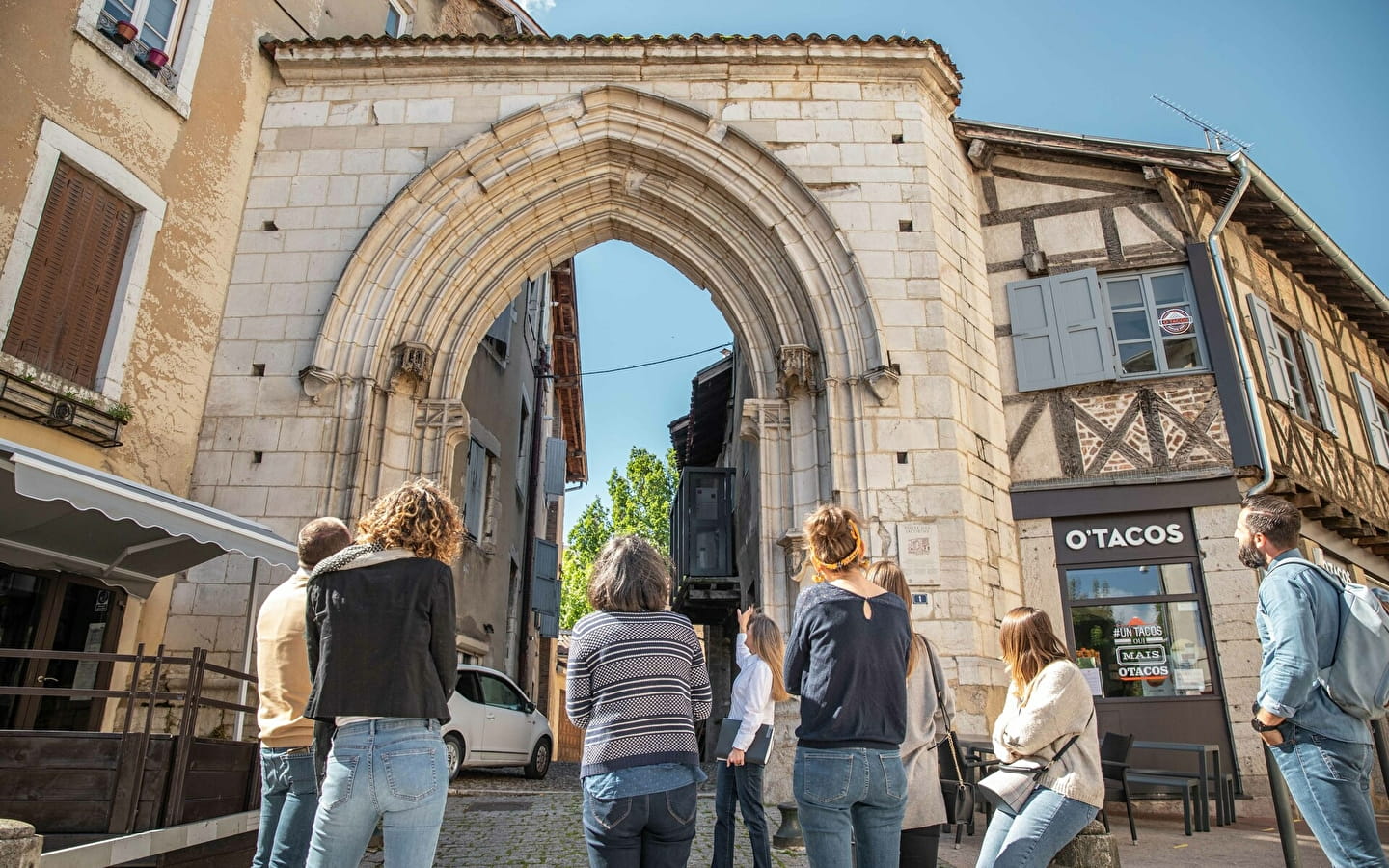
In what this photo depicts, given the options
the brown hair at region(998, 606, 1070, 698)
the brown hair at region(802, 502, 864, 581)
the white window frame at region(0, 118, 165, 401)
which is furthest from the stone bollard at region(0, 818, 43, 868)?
the white window frame at region(0, 118, 165, 401)

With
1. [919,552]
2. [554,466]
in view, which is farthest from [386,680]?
[554,466]

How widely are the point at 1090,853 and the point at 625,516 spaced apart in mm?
23810

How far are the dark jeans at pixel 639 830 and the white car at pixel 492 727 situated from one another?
6.13 m

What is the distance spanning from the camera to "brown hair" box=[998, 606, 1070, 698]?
2.85m

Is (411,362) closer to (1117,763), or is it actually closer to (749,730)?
(749,730)

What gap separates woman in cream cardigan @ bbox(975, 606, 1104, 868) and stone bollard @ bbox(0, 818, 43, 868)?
2.42 metres

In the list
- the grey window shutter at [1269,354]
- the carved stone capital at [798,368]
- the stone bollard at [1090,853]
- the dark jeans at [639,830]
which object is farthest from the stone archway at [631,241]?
the dark jeans at [639,830]

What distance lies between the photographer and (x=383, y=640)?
7.55ft

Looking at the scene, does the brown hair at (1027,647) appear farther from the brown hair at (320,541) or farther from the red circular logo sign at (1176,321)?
the red circular logo sign at (1176,321)

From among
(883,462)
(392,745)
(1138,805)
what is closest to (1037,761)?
(392,745)

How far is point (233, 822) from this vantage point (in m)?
4.16

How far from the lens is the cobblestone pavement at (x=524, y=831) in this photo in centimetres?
466

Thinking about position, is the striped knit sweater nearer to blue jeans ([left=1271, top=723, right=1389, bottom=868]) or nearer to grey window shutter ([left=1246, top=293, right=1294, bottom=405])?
blue jeans ([left=1271, top=723, right=1389, bottom=868])

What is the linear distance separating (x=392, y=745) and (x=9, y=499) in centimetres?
464
